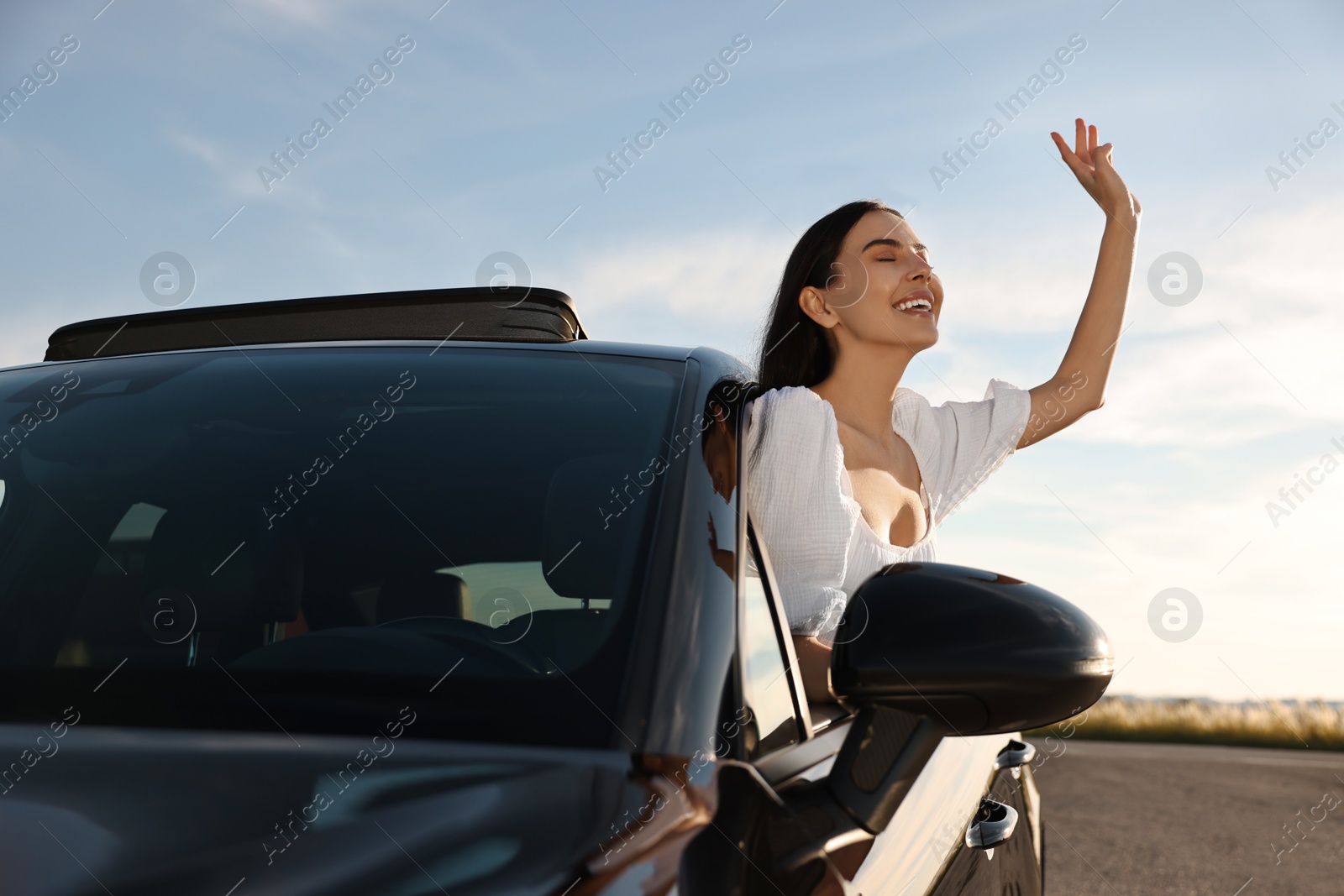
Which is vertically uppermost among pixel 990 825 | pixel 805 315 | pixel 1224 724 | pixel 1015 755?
pixel 805 315

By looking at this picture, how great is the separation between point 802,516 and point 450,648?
0.94 metres

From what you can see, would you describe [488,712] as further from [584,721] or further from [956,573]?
[956,573]

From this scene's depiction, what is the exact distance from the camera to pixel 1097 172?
3.50 m

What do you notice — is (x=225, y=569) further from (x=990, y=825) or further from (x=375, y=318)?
(x=990, y=825)

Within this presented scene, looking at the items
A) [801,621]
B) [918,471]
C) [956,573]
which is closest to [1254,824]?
[918,471]

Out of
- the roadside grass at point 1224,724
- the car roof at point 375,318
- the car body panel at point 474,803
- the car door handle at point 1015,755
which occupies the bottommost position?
the roadside grass at point 1224,724

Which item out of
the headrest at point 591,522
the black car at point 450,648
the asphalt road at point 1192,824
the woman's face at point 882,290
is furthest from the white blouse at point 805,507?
the asphalt road at point 1192,824

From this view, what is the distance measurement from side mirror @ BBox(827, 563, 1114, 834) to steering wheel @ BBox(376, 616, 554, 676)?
0.34 metres

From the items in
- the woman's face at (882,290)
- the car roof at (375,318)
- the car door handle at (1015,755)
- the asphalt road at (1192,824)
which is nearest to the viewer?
the car roof at (375,318)

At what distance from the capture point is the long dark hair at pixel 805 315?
3.34 metres

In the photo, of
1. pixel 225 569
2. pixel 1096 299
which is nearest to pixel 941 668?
pixel 225 569

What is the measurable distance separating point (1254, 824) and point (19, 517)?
783cm

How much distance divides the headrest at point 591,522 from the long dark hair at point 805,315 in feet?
6.34

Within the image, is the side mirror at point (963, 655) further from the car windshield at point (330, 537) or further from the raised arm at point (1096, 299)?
the raised arm at point (1096, 299)
